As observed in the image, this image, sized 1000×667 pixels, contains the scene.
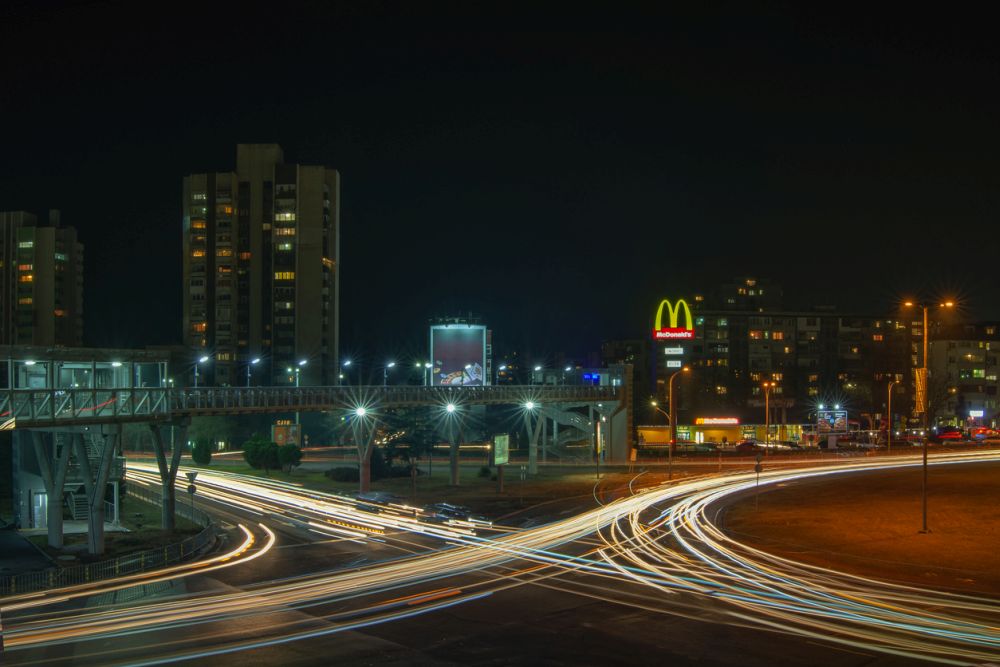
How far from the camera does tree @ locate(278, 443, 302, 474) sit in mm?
59844

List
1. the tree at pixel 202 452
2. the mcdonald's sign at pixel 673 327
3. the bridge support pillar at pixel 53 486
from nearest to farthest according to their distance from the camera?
the bridge support pillar at pixel 53 486 < the tree at pixel 202 452 < the mcdonald's sign at pixel 673 327

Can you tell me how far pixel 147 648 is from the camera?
56.2 ft

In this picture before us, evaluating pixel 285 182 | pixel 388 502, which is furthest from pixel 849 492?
pixel 285 182

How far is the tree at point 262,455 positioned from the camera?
59750mm

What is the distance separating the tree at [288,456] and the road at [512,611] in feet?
95.1

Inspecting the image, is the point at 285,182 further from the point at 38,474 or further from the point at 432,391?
the point at 38,474

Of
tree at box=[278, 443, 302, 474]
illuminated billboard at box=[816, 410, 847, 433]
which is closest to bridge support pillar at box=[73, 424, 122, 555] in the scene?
tree at box=[278, 443, 302, 474]

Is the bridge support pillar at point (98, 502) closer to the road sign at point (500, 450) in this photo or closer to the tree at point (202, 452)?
the road sign at point (500, 450)

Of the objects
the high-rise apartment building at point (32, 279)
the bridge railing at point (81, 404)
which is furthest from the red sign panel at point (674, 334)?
the high-rise apartment building at point (32, 279)

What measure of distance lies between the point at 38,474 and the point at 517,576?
22.8 meters

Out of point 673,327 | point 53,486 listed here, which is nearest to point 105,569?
point 53,486

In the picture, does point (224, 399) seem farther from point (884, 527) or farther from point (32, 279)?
point (32, 279)

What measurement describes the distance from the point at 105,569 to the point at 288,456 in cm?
3525

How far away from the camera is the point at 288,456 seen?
59844 mm
